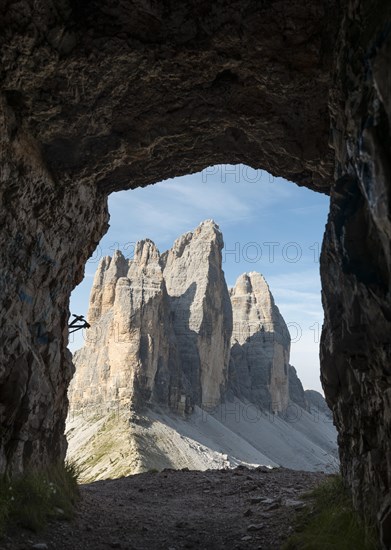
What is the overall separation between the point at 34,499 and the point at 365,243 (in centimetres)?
747

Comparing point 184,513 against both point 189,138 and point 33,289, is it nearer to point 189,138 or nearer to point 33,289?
point 33,289

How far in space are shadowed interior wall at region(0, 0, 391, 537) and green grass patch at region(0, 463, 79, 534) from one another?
51cm

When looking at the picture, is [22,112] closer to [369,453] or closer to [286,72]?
[286,72]

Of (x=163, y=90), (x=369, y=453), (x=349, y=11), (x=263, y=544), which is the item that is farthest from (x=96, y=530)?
(x=349, y=11)

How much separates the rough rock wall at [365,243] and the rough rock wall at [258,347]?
4270 inches

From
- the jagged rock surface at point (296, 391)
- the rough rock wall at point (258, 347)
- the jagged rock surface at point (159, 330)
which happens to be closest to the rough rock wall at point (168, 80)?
the jagged rock surface at point (159, 330)

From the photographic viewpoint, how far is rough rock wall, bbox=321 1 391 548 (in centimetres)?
466

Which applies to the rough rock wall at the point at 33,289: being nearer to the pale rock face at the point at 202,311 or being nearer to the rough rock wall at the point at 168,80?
the rough rock wall at the point at 168,80

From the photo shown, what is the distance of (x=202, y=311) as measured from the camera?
9975cm

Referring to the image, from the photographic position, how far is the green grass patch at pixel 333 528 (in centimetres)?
684

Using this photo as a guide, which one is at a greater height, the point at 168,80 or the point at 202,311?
the point at 202,311

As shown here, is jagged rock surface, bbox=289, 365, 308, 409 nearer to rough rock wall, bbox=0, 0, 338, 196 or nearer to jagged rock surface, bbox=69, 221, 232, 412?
jagged rock surface, bbox=69, 221, 232, 412

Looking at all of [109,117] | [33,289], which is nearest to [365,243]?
[109,117]

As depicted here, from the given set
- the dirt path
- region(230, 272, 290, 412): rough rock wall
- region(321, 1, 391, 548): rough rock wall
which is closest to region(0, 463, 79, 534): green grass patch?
the dirt path
